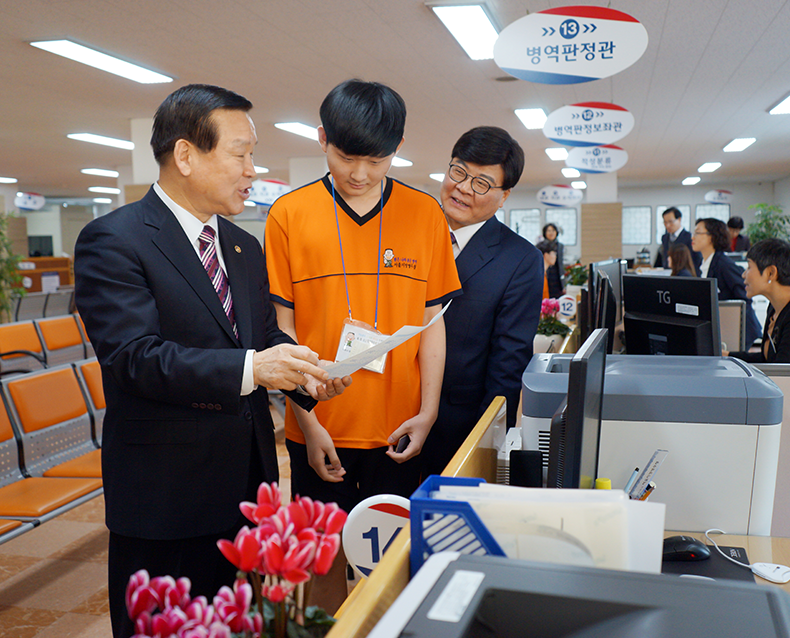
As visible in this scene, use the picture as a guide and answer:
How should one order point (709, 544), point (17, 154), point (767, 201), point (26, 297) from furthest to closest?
1. point (767, 201)
2. point (17, 154)
3. point (26, 297)
4. point (709, 544)

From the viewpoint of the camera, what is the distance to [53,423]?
3174 mm

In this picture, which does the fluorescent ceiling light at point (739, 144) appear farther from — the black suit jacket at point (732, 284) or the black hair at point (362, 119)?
the black hair at point (362, 119)

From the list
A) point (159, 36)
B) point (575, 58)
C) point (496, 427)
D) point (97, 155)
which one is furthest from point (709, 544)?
point (97, 155)

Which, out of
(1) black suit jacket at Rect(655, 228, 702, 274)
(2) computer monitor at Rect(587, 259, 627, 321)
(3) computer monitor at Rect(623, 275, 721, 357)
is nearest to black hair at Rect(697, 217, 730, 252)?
(1) black suit jacket at Rect(655, 228, 702, 274)

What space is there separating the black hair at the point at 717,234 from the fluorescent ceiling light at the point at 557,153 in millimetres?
6178

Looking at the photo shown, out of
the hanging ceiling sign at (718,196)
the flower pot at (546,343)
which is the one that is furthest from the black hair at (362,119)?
the hanging ceiling sign at (718,196)

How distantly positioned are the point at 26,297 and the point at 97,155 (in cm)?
367

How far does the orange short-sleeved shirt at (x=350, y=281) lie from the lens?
5.65 feet

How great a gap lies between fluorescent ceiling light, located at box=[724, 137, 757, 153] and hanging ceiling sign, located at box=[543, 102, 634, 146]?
268 inches

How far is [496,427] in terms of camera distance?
5.51ft

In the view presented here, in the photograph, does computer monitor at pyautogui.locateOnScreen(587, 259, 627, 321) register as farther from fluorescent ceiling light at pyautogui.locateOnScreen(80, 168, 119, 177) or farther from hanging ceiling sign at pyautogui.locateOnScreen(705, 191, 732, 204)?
hanging ceiling sign at pyautogui.locateOnScreen(705, 191, 732, 204)

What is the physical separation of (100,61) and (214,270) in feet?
17.9

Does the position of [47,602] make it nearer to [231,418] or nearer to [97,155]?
[231,418]

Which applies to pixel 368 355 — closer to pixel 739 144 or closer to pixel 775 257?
pixel 775 257
